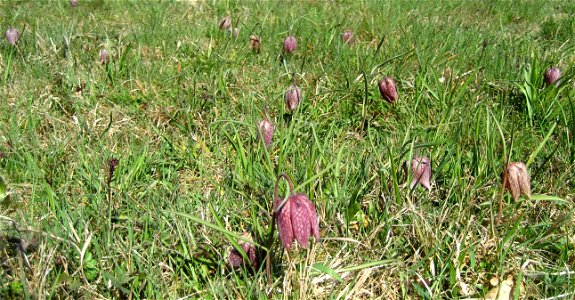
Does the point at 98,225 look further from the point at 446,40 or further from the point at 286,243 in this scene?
the point at 446,40

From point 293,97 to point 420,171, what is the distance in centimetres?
58

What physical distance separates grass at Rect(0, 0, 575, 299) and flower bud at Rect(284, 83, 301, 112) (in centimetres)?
8

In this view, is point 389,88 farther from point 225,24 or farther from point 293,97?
point 225,24

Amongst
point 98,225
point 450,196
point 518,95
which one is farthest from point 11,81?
point 518,95

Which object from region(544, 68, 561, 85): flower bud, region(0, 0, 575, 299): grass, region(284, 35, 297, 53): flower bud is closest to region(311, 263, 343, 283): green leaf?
region(0, 0, 575, 299): grass

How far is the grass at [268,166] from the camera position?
1276 millimetres

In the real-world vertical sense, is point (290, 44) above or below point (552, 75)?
below

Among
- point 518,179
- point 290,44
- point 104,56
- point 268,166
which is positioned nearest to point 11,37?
point 104,56

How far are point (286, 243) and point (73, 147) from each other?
3.35ft

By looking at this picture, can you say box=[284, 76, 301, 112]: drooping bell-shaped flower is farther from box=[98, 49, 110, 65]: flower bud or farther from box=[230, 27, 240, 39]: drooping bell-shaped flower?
box=[230, 27, 240, 39]: drooping bell-shaped flower

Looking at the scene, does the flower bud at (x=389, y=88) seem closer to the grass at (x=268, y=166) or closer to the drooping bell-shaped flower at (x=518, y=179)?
the grass at (x=268, y=166)

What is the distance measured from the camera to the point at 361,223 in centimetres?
146

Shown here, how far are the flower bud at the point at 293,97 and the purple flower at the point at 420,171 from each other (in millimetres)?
539

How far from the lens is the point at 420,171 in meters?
1.43
